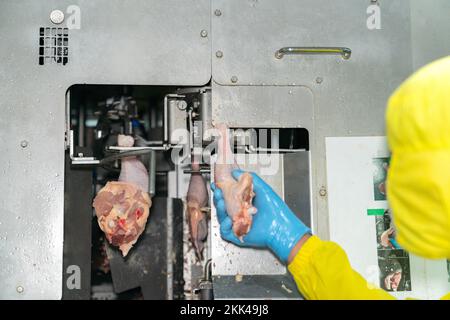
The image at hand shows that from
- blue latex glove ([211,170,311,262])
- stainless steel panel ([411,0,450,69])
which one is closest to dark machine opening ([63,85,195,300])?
blue latex glove ([211,170,311,262])

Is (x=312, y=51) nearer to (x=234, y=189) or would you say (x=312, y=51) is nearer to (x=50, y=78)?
(x=234, y=189)

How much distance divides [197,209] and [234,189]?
0.53m

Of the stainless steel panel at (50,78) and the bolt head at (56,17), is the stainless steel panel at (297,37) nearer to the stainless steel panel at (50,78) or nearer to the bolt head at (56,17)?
the stainless steel panel at (50,78)

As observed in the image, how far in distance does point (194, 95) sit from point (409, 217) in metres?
1.07

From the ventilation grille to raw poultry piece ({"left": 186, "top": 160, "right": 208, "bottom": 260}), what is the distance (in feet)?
2.45

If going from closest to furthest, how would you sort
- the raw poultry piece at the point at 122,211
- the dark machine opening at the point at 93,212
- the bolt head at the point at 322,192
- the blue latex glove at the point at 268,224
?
1. the blue latex glove at the point at 268,224
2. the bolt head at the point at 322,192
3. the raw poultry piece at the point at 122,211
4. the dark machine opening at the point at 93,212

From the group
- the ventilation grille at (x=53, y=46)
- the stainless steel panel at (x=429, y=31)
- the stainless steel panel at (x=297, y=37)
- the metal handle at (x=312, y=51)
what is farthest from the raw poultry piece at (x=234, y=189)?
the stainless steel panel at (x=429, y=31)

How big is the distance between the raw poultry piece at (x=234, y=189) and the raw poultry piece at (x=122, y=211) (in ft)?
1.28

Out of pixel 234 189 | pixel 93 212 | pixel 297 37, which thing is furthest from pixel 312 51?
pixel 93 212

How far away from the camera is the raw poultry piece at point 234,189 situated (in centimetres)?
208

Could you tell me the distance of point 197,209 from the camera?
2.57 metres

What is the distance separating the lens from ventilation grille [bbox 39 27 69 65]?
2.13 metres

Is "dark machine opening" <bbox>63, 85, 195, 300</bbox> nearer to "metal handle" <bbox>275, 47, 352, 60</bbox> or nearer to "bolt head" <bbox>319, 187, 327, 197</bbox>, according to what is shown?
"metal handle" <bbox>275, 47, 352, 60</bbox>

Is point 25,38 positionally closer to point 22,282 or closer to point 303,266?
point 22,282
